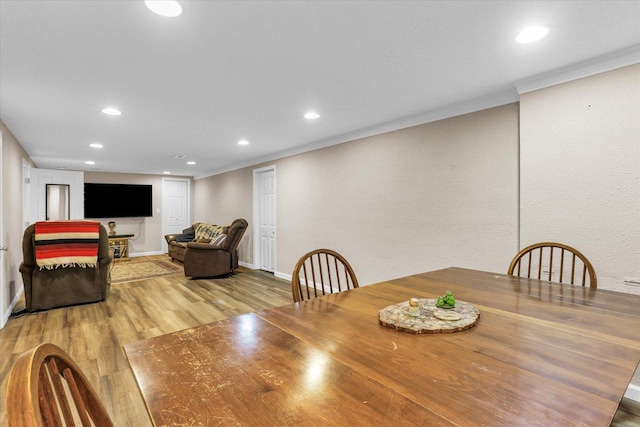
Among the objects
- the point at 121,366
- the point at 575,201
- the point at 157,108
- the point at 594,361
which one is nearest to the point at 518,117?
the point at 575,201

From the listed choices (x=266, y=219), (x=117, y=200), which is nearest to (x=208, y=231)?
(x=266, y=219)

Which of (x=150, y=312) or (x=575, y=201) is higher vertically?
(x=575, y=201)

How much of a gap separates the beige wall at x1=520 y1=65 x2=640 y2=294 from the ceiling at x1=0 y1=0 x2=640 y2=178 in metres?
0.24

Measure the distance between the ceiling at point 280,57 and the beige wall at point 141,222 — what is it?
184 inches

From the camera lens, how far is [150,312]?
12.2ft

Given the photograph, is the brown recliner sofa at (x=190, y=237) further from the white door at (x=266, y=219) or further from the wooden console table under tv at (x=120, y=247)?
the wooden console table under tv at (x=120, y=247)

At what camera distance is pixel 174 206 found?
877 cm

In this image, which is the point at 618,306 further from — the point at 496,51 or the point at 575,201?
the point at 496,51

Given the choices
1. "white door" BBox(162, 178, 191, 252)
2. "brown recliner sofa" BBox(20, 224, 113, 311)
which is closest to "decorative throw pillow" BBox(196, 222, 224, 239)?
"white door" BBox(162, 178, 191, 252)

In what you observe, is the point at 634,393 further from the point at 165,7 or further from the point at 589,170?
the point at 165,7

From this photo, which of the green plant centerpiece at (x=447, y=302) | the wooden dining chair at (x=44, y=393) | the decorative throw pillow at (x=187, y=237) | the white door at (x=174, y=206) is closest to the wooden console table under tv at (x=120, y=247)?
the white door at (x=174, y=206)

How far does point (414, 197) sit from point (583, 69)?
5.56 ft

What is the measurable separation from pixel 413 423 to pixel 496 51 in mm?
2232

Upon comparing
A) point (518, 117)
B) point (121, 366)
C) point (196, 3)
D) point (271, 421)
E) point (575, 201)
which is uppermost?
point (196, 3)
